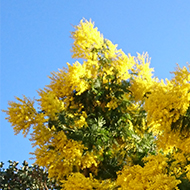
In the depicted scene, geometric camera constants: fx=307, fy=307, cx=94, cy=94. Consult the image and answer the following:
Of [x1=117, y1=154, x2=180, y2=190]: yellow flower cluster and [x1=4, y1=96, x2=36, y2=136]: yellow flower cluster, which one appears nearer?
[x1=117, y1=154, x2=180, y2=190]: yellow flower cluster

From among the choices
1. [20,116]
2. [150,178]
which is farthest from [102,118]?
[150,178]

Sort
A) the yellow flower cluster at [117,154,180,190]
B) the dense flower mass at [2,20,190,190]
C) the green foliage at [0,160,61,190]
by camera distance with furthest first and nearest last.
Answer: the green foliage at [0,160,61,190]
the dense flower mass at [2,20,190,190]
the yellow flower cluster at [117,154,180,190]

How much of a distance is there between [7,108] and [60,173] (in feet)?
8.71

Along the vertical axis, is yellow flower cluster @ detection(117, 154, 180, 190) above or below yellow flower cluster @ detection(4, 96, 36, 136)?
below

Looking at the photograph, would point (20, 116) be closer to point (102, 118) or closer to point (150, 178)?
point (102, 118)

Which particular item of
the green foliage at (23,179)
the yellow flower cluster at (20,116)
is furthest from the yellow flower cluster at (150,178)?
the green foliage at (23,179)

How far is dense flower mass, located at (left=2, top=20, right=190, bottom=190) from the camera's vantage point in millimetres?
7027

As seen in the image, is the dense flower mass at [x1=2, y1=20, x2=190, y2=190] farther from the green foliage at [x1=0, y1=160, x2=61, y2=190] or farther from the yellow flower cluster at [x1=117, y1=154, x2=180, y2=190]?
the green foliage at [x1=0, y1=160, x2=61, y2=190]

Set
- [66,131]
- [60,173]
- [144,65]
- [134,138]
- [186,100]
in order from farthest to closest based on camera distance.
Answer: [144,65], [134,138], [66,131], [60,173], [186,100]

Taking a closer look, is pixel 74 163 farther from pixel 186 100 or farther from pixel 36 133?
pixel 186 100

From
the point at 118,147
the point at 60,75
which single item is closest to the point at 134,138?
the point at 118,147

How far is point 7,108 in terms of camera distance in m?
9.75

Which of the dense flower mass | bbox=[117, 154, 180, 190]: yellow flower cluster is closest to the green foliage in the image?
the dense flower mass

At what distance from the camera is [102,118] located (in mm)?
9703
